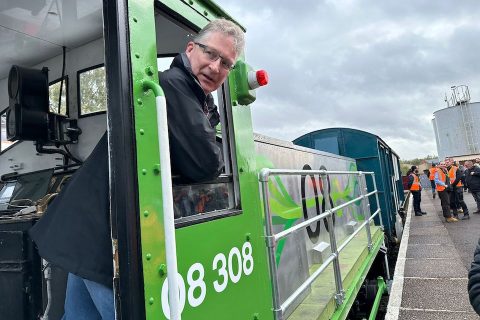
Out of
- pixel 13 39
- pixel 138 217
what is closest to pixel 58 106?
pixel 13 39

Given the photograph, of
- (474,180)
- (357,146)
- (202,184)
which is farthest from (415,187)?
(202,184)

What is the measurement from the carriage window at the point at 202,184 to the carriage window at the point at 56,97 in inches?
62.0

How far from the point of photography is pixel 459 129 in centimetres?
2947

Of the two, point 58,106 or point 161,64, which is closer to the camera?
point 161,64

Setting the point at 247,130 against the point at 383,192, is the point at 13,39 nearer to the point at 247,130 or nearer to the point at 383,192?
the point at 247,130

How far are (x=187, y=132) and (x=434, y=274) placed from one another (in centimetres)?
615

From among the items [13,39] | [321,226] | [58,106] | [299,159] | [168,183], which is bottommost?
[321,226]

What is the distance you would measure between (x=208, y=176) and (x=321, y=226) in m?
2.74

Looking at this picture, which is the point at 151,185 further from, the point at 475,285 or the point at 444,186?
the point at 444,186

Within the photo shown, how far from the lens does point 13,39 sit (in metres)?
2.62

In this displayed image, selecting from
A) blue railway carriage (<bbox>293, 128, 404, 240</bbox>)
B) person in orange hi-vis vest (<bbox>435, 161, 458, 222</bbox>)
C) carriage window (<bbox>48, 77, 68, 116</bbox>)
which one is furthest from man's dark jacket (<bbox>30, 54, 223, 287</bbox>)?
person in orange hi-vis vest (<bbox>435, 161, 458, 222</bbox>)

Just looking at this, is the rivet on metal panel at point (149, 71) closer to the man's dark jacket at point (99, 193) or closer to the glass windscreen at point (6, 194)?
the man's dark jacket at point (99, 193)

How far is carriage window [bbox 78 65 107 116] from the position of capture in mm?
2789

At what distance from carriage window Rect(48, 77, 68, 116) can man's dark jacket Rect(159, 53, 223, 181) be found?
1.93 meters
